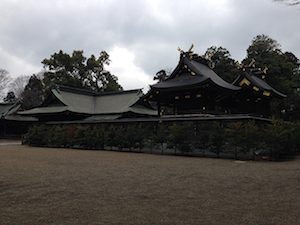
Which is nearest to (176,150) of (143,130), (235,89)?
(143,130)

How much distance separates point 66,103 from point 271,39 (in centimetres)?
3250

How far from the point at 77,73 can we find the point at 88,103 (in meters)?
12.9

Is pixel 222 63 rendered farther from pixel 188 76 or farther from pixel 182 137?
pixel 182 137

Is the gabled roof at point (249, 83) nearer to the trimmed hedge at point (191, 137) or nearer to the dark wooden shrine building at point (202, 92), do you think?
the dark wooden shrine building at point (202, 92)

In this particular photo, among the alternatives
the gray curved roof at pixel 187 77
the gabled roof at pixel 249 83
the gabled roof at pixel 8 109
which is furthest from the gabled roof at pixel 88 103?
the gabled roof at pixel 249 83

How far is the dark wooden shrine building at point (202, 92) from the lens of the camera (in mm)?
19078

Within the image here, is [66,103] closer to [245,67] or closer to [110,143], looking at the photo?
[110,143]

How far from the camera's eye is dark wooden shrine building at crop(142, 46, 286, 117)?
19.1 m

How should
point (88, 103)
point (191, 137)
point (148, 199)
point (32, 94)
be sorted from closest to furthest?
point (148, 199), point (191, 137), point (88, 103), point (32, 94)

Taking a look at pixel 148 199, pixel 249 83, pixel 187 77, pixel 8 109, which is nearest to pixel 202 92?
pixel 187 77

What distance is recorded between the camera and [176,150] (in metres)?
13.9

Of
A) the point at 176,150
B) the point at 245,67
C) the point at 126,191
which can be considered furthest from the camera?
the point at 245,67

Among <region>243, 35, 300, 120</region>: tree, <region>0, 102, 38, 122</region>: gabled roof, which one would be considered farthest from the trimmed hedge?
<region>243, 35, 300, 120</region>: tree

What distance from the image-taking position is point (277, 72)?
3419cm
